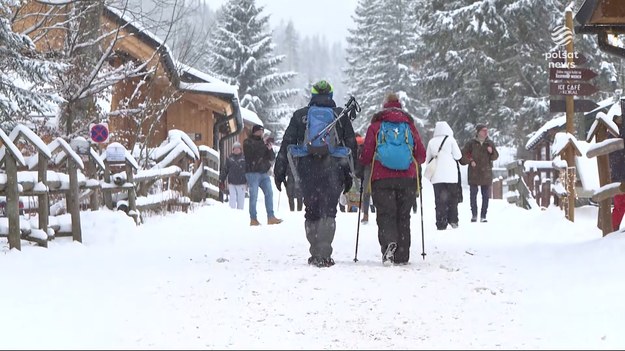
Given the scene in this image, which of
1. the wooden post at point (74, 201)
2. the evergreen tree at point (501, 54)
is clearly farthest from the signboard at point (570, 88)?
the evergreen tree at point (501, 54)

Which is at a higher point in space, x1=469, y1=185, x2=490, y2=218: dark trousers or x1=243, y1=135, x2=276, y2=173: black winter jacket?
x1=243, y1=135, x2=276, y2=173: black winter jacket

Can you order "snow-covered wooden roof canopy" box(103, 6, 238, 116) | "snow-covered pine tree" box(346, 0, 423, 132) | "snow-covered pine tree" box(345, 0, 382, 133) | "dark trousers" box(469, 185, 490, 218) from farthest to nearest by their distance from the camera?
"snow-covered pine tree" box(345, 0, 382, 133), "snow-covered pine tree" box(346, 0, 423, 132), "snow-covered wooden roof canopy" box(103, 6, 238, 116), "dark trousers" box(469, 185, 490, 218)

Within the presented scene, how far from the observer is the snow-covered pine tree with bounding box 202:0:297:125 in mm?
43406

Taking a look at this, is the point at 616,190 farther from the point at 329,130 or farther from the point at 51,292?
the point at 51,292

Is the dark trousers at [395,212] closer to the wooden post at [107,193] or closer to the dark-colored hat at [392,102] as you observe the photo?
the dark-colored hat at [392,102]

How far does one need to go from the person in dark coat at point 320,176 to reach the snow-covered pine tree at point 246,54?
35.8m

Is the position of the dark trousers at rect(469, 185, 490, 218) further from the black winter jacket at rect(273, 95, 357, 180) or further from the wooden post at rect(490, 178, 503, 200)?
the wooden post at rect(490, 178, 503, 200)

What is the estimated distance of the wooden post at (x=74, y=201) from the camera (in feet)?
30.1

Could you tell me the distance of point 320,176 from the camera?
25.3 feet

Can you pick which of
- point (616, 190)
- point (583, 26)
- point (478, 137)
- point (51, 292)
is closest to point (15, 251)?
point (51, 292)

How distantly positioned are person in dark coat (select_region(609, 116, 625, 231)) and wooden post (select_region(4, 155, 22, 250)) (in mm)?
6425

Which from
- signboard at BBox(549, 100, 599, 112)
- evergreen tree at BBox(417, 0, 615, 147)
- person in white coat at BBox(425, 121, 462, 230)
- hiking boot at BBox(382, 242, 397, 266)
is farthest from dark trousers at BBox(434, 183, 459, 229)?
A: evergreen tree at BBox(417, 0, 615, 147)

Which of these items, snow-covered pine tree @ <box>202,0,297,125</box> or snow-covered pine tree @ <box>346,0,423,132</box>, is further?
snow-covered pine tree @ <box>346,0,423,132</box>

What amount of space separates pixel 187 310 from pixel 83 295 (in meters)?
1.06
